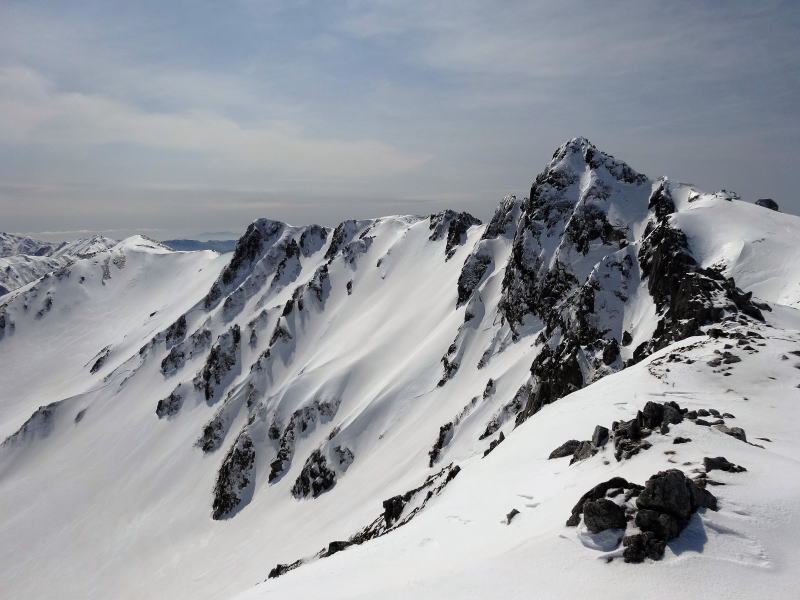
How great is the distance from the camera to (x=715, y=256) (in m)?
57.5

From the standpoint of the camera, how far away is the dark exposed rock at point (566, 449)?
21.7 m

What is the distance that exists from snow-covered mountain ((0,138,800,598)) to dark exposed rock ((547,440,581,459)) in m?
0.20

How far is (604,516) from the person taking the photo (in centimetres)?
1327

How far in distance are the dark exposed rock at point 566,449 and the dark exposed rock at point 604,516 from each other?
8.29 metres

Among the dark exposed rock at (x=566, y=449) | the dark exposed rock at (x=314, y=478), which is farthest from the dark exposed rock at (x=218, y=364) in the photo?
the dark exposed rock at (x=566, y=449)

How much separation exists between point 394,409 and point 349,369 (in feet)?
74.6

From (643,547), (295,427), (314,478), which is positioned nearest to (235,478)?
(295,427)

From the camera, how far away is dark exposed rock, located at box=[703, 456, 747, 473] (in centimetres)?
1524

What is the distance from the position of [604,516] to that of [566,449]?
347 inches

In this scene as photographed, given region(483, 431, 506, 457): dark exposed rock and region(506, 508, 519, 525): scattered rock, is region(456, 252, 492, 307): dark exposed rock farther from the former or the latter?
region(506, 508, 519, 525): scattered rock

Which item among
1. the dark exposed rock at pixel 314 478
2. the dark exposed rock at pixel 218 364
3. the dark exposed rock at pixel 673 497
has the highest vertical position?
the dark exposed rock at pixel 673 497

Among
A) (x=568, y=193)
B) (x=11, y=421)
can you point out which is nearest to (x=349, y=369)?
(x=568, y=193)

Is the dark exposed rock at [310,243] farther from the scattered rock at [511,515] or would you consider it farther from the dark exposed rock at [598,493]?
the dark exposed rock at [598,493]

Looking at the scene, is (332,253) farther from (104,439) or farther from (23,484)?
(23,484)
